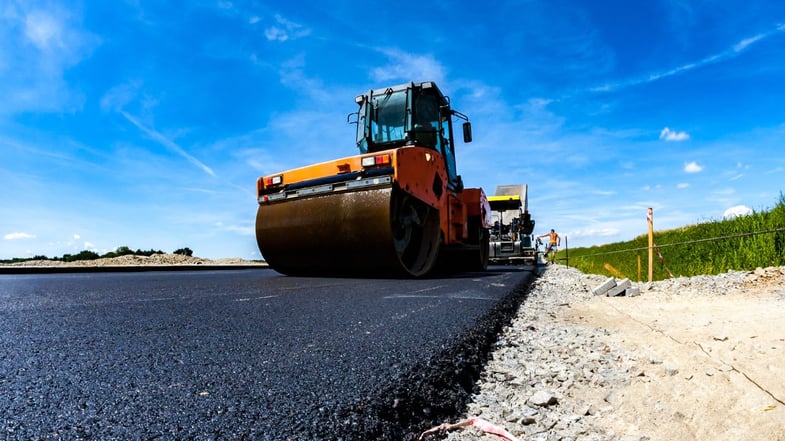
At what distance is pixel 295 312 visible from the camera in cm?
255

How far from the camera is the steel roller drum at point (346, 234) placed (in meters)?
5.24

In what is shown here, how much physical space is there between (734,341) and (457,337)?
1.53 m

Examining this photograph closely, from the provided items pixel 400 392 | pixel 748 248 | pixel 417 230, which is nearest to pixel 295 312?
pixel 400 392

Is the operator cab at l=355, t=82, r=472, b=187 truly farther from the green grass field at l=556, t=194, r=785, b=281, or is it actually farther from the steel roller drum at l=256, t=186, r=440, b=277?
the green grass field at l=556, t=194, r=785, b=281

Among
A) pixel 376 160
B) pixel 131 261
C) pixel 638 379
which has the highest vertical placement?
pixel 376 160

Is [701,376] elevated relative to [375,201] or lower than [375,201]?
lower

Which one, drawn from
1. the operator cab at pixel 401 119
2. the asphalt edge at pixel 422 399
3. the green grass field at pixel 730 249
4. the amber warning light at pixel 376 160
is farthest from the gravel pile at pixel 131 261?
the green grass field at pixel 730 249

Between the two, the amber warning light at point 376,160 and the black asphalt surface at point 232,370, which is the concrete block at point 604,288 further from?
the black asphalt surface at point 232,370

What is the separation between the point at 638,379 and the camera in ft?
6.02

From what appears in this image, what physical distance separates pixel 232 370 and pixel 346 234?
13.0ft

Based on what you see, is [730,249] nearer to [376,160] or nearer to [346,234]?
[376,160]

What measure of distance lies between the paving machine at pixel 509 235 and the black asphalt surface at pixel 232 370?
11980 mm

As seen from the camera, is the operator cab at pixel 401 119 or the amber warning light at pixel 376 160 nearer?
the amber warning light at pixel 376 160

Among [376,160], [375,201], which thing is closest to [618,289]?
[375,201]
